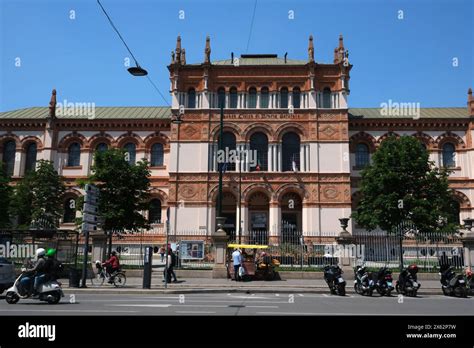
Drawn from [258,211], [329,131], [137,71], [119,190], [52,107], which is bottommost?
[258,211]

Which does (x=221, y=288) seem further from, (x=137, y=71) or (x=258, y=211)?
(x=258, y=211)

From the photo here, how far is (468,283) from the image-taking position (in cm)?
1773

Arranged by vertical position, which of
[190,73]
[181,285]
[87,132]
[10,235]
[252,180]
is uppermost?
[190,73]

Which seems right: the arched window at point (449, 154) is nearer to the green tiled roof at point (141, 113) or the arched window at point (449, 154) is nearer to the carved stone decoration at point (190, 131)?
the green tiled roof at point (141, 113)

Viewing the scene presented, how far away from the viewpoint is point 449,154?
39.2 m

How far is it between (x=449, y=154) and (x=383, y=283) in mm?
27781

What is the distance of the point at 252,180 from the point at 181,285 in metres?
19.0

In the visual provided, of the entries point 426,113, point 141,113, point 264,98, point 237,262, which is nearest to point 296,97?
point 264,98

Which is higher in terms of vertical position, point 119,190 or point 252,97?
point 252,97

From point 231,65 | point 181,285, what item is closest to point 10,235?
point 181,285

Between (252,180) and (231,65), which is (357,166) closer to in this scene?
(252,180)

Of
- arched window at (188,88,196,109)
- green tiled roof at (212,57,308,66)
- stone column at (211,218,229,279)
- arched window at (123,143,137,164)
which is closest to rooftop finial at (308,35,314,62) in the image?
green tiled roof at (212,57,308,66)

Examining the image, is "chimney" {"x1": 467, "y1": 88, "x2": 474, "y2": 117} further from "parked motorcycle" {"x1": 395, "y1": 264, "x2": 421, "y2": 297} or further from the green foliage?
the green foliage
